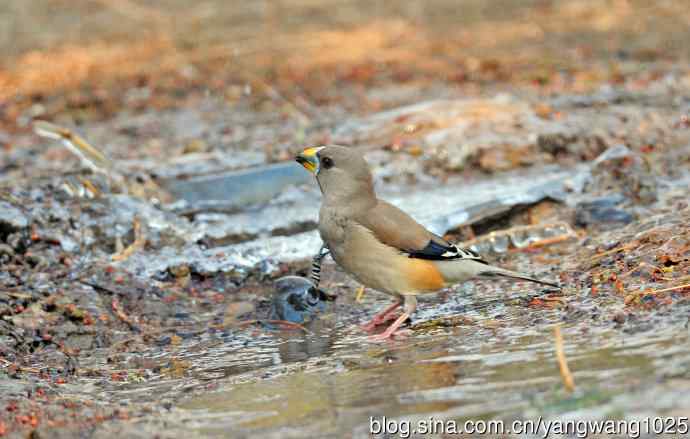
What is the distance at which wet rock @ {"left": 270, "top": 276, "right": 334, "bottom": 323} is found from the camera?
271 inches

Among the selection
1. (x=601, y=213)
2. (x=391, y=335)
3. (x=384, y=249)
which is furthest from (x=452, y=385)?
(x=601, y=213)

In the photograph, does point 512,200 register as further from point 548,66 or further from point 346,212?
point 548,66

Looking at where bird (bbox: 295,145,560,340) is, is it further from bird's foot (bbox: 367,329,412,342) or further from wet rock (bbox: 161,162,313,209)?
wet rock (bbox: 161,162,313,209)

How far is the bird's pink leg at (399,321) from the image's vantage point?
6086mm

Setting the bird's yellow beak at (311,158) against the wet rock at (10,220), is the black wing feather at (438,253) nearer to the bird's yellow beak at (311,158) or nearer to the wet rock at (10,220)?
the bird's yellow beak at (311,158)

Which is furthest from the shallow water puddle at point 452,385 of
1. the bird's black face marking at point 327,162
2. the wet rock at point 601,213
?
the wet rock at point 601,213

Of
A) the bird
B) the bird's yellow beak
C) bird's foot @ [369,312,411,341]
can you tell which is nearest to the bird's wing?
the bird

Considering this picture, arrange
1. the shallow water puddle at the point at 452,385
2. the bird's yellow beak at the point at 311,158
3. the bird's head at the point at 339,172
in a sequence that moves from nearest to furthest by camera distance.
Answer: the shallow water puddle at the point at 452,385 → the bird's head at the point at 339,172 → the bird's yellow beak at the point at 311,158

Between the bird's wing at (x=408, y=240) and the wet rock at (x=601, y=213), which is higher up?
the bird's wing at (x=408, y=240)

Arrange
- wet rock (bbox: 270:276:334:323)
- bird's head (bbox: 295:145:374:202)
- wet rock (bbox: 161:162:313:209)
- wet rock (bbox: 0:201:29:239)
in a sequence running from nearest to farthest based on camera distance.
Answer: bird's head (bbox: 295:145:374:202), wet rock (bbox: 270:276:334:323), wet rock (bbox: 0:201:29:239), wet rock (bbox: 161:162:313:209)

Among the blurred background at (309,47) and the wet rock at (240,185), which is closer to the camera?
the wet rock at (240,185)

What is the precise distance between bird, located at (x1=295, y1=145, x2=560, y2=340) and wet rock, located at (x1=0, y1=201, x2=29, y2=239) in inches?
98.6

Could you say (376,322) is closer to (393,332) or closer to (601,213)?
(393,332)

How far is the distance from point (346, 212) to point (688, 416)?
297 cm
